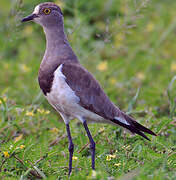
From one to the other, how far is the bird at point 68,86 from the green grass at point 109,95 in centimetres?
28

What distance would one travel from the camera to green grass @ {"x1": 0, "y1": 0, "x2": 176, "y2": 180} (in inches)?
147

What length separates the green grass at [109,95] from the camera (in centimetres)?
375

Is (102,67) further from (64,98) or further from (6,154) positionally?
(6,154)

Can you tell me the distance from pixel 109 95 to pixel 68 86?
7.65 ft

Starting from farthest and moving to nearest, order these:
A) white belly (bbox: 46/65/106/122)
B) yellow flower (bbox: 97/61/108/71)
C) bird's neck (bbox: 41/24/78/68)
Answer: yellow flower (bbox: 97/61/108/71), bird's neck (bbox: 41/24/78/68), white belly (bbox: 46/65/106/122)

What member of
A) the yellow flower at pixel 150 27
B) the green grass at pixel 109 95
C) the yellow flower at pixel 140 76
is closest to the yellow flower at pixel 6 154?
the green grass at pixel 109 95

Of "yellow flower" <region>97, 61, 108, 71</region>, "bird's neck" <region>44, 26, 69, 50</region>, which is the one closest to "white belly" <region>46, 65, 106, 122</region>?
"bird's neck" <region>44, 26, 69, 50</region>

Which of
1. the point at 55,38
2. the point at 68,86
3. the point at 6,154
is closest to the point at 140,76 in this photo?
the point at 55,38

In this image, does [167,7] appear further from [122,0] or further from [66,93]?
[66,93]

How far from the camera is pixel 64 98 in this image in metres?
3.78

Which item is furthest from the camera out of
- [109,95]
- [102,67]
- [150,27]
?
[150,27]

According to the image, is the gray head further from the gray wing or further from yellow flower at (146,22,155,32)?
yellow flower at (146,22,155,32)

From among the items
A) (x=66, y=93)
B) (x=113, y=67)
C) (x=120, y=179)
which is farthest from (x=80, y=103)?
(x=113, y=67)

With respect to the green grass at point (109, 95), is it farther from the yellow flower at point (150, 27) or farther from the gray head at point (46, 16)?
the gray head at point (46, 16)
